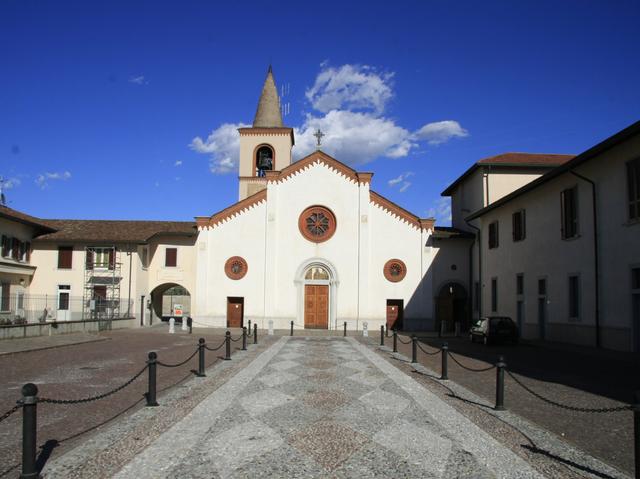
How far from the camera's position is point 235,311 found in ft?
113

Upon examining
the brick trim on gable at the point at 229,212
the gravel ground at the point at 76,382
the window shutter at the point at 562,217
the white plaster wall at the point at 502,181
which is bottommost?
the gravel ground at the point at 76,382

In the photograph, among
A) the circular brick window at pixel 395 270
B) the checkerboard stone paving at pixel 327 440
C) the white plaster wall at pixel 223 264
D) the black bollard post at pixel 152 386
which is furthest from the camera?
the circular brick window at pixel 395 270

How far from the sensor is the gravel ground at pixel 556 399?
7058 mm

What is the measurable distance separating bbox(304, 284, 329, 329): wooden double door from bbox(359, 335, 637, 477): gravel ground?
15625 millimetres

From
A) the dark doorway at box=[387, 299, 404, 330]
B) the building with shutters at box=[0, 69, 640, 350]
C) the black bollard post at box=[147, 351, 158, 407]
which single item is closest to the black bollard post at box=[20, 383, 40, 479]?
the black bollard post at box=[147, 351, 158, 407]

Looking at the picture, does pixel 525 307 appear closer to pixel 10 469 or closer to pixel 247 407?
pixel 247 407

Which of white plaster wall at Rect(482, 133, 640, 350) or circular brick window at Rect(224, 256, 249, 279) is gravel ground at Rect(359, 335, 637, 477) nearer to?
white plaster wall at Rect(482, 133, 640, 350)

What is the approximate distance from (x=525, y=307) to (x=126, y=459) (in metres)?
23.6

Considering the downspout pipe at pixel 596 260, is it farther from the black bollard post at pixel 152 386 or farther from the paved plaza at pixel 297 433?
the black bollard post at pixel 152 386

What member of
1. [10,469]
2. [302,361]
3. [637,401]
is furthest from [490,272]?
[10,469]

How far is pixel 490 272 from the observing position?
31453 mm

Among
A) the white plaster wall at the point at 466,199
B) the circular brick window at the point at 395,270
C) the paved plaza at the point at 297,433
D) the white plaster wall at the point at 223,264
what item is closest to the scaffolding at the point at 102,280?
the white plaster wall at the point at 223,264

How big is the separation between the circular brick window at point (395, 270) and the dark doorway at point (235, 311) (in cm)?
932

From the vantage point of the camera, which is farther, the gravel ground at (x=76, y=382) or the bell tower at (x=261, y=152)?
the bell tower at (x=261, y=152)
